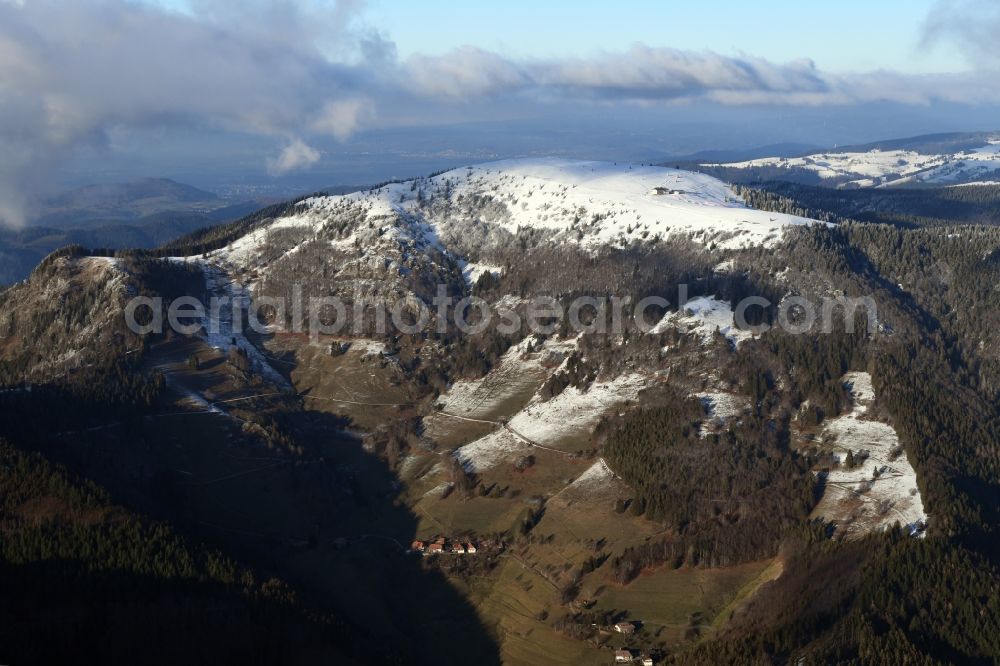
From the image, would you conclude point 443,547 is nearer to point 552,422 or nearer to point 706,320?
point 552,422

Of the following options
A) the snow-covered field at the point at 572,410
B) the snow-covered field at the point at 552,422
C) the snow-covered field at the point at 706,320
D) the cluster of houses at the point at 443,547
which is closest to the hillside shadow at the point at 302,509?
the cluster of houses at the point at 443,547

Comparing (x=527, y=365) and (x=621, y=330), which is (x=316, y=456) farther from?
(x=621, y=330)

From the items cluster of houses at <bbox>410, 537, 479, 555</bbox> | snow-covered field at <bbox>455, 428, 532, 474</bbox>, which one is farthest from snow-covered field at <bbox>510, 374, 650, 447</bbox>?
cluster of houses at <bbox>410, 537, 479, 555</bbox>

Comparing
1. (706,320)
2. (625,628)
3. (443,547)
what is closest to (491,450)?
(443,547)

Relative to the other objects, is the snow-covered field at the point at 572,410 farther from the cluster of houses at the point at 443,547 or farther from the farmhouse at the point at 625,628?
the farmhouse at the point at 625,628

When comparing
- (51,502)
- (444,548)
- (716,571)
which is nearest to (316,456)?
(444,548)

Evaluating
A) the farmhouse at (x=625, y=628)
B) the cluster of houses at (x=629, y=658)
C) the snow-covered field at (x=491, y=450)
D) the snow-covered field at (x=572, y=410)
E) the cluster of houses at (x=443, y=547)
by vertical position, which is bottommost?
the cluster of houses at (x=629, y=658)
